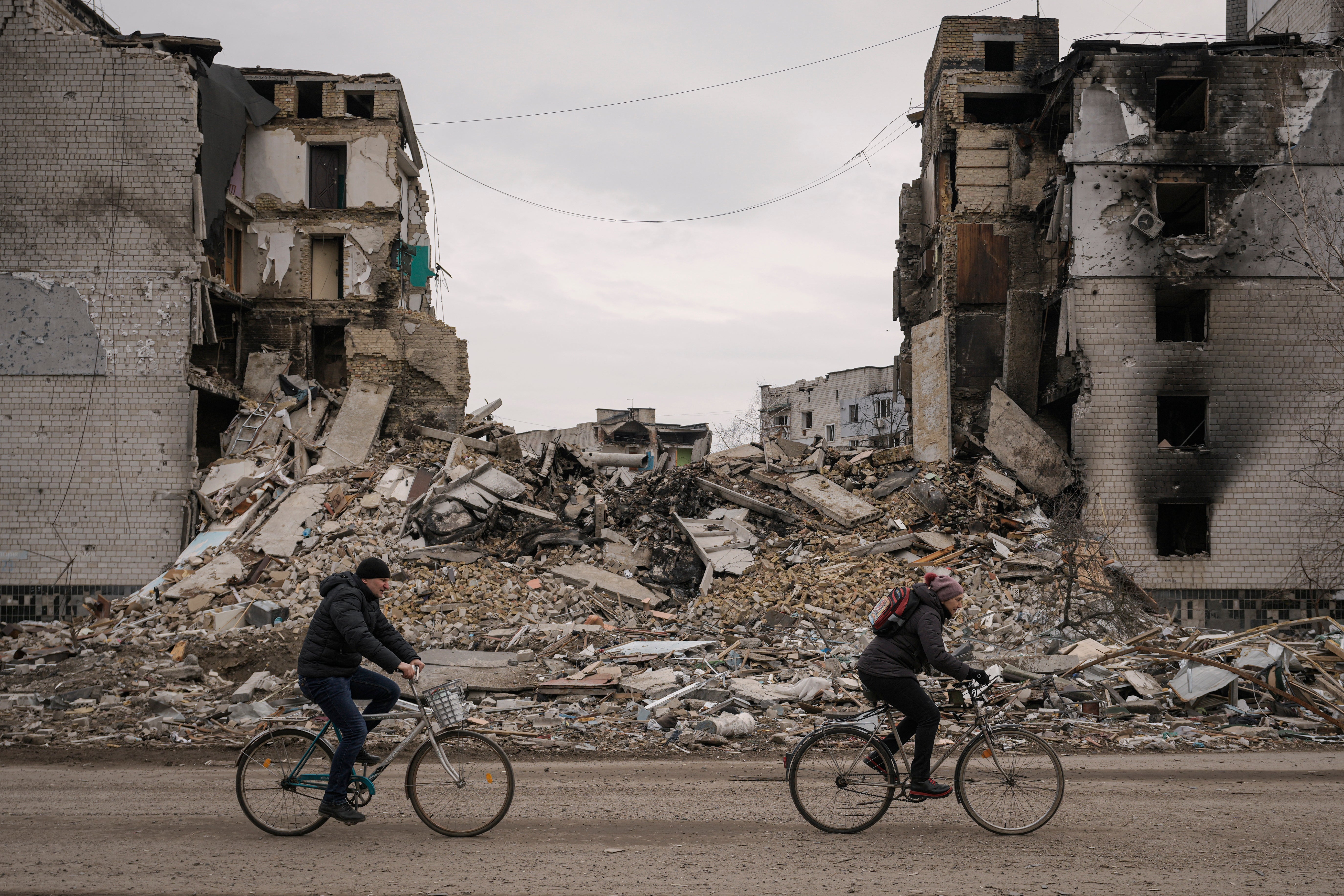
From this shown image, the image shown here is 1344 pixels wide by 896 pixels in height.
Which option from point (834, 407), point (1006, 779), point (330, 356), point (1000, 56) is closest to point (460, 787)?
point (1006, 779)

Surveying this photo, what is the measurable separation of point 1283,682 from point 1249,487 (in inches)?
425

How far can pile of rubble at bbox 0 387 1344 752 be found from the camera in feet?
30.5

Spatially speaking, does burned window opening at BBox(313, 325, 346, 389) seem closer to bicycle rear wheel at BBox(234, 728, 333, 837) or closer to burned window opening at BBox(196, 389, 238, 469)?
burned window opening at BBox(196, 389, 238, 469)

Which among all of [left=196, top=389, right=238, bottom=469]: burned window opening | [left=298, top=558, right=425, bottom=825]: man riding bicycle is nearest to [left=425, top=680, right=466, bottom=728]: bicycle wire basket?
[left=298, top=558, right=425, bottom=825]: man riding bicycle

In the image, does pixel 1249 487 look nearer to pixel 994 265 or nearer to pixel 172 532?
pixel 994 265

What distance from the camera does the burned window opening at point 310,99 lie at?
22.2m

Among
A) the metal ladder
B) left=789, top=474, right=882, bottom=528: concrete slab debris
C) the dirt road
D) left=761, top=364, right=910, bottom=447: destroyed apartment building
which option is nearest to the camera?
the dirt road

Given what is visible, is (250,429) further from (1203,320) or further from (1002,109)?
(1203,320)

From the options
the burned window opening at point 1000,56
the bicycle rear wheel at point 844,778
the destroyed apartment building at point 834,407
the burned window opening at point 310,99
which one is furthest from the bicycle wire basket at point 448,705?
the destroyed apartment building at point 834,407

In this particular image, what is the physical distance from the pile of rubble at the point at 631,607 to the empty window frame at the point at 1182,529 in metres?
3.45

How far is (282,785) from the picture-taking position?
5195mm

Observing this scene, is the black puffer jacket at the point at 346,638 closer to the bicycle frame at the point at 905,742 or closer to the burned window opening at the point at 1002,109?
the bicycle frame at the point at 905,742

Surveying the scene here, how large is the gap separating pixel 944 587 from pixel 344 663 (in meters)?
3.81

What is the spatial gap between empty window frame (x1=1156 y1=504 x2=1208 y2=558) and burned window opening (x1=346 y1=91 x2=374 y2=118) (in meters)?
22.6
